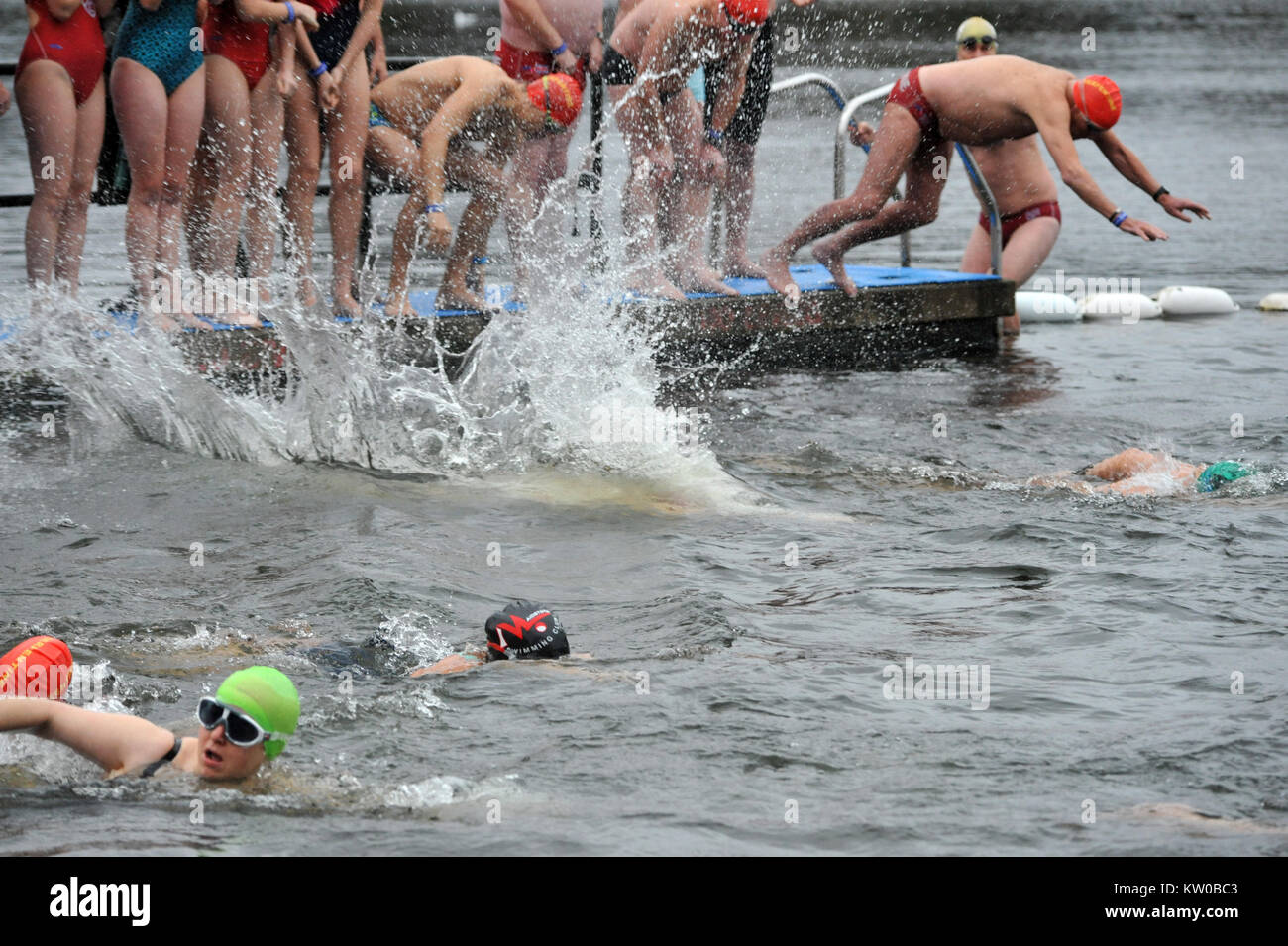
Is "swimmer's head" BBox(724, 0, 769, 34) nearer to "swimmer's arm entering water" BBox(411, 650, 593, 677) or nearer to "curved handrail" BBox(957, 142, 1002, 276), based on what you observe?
"curved handrail" BBox(957, 142, 1002, 276)

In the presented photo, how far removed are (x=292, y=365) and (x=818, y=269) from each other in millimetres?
5074

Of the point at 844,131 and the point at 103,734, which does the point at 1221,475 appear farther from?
the point at 844,131

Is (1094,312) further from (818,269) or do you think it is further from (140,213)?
(140,213)

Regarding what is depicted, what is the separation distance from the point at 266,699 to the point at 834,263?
7.26m

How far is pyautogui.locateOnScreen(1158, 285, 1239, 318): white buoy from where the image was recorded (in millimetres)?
14000

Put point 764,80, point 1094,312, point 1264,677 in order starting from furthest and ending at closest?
point 1094,312, point 764,80, point 1264,677

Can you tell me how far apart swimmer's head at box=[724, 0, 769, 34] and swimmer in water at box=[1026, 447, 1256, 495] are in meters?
3.47

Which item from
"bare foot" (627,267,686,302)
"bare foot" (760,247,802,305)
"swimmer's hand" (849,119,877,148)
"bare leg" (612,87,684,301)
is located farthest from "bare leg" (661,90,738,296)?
"swimmer's hand" (849,119,877,148)

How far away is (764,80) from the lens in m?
10.8

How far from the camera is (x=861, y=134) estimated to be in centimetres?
1223

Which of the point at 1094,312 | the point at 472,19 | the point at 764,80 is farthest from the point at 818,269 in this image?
the point at 472,19

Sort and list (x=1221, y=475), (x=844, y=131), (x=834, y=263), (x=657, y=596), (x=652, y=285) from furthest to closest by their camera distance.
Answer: (x=844, y=131) → (x=834, y=263) → (x=652, y=285) → (x=1221, y=475) → (x=657, y=596)

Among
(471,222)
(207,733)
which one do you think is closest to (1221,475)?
(471,222)
